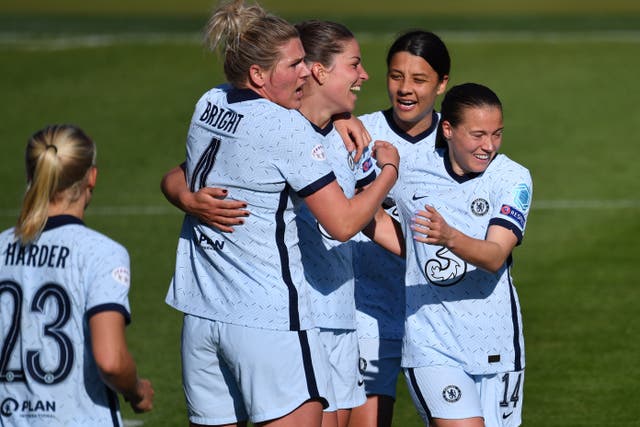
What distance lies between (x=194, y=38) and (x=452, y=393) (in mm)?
17947

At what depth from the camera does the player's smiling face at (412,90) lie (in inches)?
243

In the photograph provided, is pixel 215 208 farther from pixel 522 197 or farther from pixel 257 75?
pixel 522 197

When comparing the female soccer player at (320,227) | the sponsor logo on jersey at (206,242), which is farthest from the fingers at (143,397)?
the female soccer player at (320,227)

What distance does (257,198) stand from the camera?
510cm

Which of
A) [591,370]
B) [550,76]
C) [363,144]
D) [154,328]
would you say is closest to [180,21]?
[550,76]

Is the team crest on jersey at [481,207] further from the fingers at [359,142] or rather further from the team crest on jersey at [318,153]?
the team crest on jersey at [318,153]

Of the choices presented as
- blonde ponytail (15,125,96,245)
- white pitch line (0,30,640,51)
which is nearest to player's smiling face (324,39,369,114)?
blonde ponytail (15,125,96,245)

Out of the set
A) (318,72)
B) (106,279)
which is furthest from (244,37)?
(106,279)

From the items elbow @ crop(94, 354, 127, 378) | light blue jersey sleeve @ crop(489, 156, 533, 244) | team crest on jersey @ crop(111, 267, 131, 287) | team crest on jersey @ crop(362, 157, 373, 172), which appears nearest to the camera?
elbow @ crop(94, 354, 127, 378)

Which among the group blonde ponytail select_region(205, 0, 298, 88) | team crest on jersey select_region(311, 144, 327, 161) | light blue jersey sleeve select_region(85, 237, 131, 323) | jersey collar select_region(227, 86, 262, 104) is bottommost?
light blue jersey sleeve select_region(85, 237, 131, 323)

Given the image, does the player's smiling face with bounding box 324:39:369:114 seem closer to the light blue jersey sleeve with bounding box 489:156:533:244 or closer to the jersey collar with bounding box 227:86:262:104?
the jersey collar with bounding box 227:86:262:104

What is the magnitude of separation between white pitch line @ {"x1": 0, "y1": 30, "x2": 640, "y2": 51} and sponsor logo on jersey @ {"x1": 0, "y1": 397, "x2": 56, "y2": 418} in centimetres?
1780

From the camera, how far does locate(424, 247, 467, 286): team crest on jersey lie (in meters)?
5.69

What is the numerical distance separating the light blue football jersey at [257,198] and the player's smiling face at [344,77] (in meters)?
0.67
